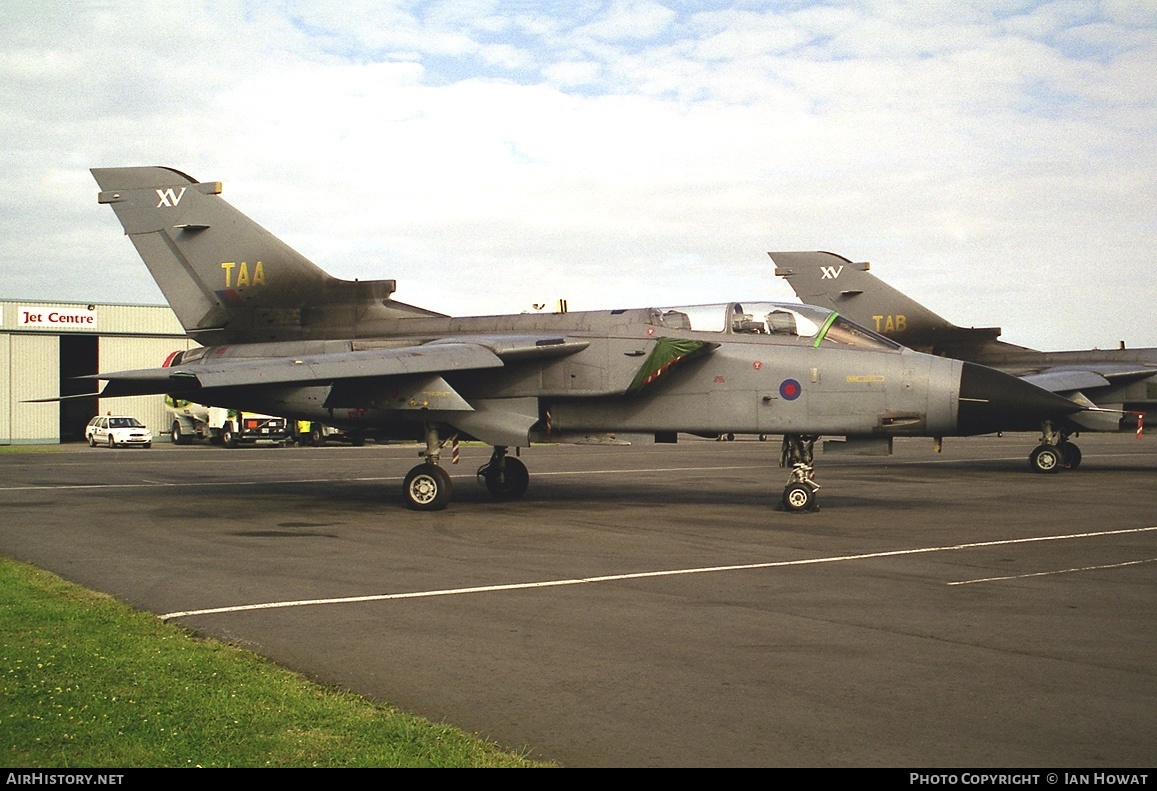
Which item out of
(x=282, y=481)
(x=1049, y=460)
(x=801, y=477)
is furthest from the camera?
(x=1049, y=460)

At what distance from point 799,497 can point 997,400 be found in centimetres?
300

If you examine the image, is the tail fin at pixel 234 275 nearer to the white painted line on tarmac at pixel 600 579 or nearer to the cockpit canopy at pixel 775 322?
the cockpit canopy at pixel 775 322

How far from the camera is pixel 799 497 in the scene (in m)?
14.8

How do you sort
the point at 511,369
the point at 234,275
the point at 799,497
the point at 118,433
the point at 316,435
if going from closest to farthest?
the point at 799,497
the point at 511,369
the point at 234,275
the point at 118,433
the point at 316,435

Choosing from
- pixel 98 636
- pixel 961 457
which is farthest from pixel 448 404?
pixel 961 457

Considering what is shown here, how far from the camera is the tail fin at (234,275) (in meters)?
17.4

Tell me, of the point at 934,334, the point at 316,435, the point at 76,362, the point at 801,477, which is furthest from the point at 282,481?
the point at 76,362

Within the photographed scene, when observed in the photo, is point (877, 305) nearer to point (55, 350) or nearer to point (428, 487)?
point (428, 487)

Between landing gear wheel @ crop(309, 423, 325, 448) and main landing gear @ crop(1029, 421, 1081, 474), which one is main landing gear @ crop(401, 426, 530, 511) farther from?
landing gear wheel @ crop(309, 423, 325, 448)

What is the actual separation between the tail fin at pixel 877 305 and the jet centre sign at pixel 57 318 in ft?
132

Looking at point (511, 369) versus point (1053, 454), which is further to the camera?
point (1053, 454)

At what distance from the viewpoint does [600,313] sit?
51.8 feet

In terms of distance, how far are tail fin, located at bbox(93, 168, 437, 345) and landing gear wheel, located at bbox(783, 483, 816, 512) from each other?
24.0 feet

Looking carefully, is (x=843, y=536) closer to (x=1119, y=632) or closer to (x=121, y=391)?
(x=1119, y=632)
